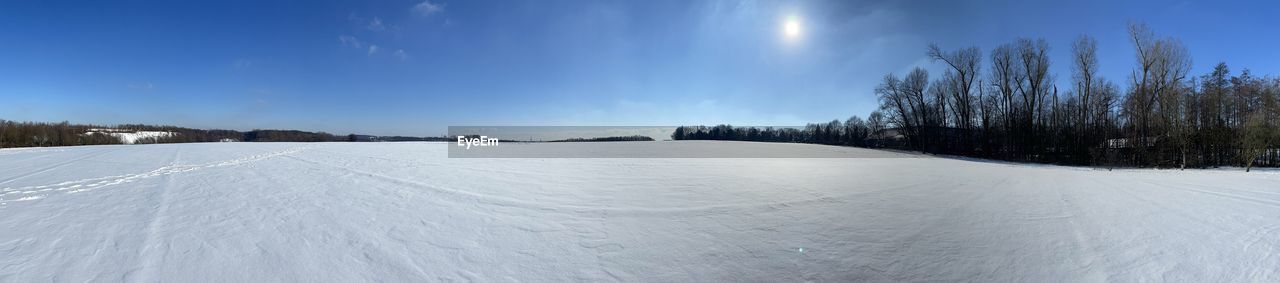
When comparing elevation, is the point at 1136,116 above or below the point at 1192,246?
above

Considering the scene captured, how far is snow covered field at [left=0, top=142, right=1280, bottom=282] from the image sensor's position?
3.54 metres

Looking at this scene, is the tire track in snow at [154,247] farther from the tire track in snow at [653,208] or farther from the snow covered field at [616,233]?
the tire track in snow at [653,208]

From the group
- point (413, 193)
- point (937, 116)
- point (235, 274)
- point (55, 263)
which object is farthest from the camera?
point (937, 116)

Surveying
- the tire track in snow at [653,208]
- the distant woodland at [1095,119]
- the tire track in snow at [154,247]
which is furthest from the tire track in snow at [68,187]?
the distant woodland at [1095,119]

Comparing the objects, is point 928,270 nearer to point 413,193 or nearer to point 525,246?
point 525,246

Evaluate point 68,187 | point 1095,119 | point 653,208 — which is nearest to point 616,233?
point 653,208

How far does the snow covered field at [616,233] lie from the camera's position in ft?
11.6

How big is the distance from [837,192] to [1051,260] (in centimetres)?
371

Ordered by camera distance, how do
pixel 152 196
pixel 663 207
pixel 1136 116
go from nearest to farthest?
1. pixel 663 207
2. pixel 152 196
3. pixel 1136 116

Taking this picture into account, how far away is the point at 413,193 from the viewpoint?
736 centimetres

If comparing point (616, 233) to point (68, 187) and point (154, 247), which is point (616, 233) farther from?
point (68, 187)

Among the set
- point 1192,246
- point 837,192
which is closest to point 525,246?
point 837,192

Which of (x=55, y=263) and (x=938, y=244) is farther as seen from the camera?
(x=938, y=244)

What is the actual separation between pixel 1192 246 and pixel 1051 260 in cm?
200
